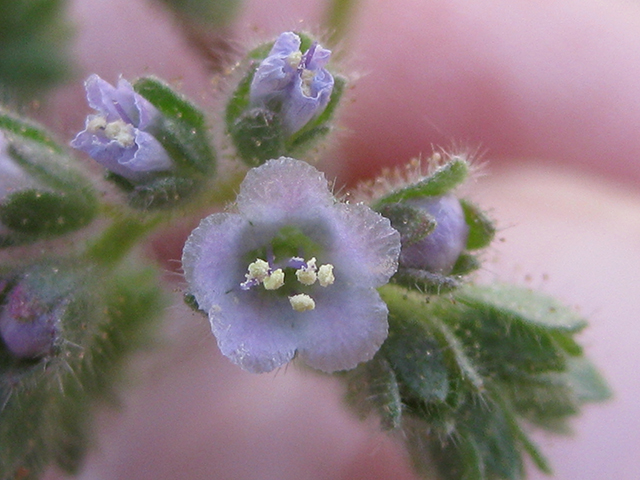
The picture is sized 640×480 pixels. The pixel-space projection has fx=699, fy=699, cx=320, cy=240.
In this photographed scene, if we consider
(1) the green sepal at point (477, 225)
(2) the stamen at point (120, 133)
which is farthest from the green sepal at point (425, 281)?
(2) the stamen at point (120, 133)

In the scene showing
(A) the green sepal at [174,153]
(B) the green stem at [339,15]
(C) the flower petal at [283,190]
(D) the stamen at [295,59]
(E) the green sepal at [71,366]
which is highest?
(D) the stamen at [295,59]

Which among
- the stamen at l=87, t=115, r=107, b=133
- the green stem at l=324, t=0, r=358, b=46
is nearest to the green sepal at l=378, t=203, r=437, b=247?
the stamen at l=87, t=115, r=107, b=133

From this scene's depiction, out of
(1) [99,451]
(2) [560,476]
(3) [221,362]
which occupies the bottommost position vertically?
(3) [221,362]

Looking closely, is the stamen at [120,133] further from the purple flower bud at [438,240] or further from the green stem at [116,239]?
the purple flower bud at [438,240]

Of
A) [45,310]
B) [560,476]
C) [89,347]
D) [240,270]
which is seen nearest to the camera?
[240,270]

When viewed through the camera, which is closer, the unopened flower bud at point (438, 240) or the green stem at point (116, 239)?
the unopened flower bud at point (438, 240)

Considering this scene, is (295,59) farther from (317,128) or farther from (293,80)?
Answer: (317,128)

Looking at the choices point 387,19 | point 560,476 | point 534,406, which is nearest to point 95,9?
point 387,19

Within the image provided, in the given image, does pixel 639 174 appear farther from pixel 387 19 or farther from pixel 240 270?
pixel 240 270
